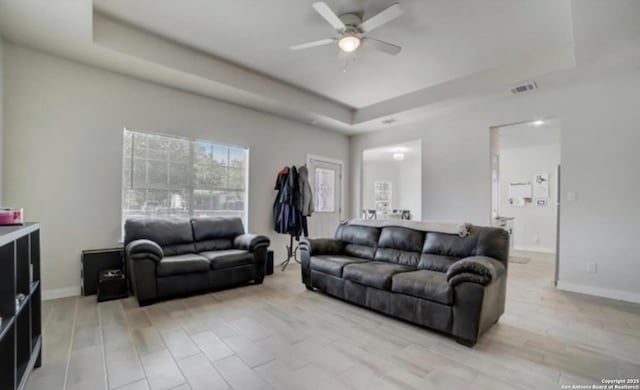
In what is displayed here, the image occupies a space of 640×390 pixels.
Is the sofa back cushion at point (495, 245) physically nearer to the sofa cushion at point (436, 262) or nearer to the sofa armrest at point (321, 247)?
the sofa cushion at point (436, 262)

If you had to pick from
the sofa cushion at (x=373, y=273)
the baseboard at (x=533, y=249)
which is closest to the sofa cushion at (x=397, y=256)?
the sofa cushion at (x=373, y=273)

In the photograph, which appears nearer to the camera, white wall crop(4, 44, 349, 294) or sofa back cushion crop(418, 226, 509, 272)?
sofa back cushion crop(418, 226, 509, 272)

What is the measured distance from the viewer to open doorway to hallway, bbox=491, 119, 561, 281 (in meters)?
7.14

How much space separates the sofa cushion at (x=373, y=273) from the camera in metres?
2.93

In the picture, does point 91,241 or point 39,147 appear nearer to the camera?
point 39,147

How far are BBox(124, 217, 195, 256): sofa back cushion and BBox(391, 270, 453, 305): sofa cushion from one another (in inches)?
111

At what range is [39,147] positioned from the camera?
3279 millimetres

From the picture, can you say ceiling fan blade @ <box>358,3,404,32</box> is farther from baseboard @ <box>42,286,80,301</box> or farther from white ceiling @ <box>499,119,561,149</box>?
baseboard @ <box>42,286,80,301</box>

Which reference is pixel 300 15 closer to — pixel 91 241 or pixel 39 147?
pixel 39 147

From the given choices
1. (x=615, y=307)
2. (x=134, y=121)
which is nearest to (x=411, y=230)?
(x=615, y=307)

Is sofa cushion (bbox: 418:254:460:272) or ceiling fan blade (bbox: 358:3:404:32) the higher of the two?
ceiling fan blade (bbox: 358:3:404:32)

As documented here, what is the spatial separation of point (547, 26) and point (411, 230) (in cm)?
259

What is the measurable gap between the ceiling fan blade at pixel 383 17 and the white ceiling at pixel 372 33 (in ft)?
0.75

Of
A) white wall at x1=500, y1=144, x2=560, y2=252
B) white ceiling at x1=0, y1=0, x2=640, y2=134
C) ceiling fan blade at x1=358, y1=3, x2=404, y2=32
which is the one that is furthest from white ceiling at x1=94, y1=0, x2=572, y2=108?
white wall at x1=500, y1=144, x2=560, y2=252
